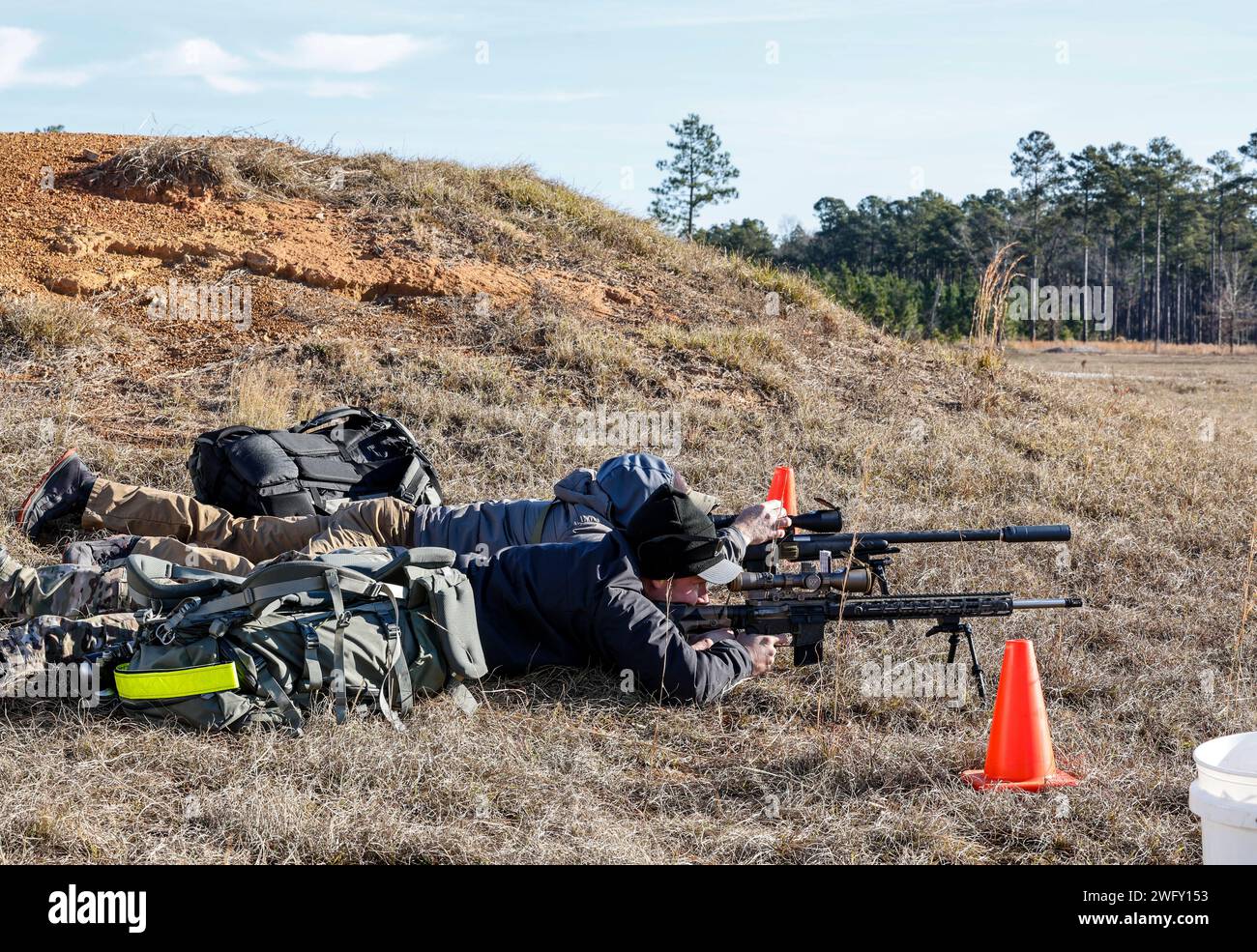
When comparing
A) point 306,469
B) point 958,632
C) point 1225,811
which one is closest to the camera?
point 1225,811

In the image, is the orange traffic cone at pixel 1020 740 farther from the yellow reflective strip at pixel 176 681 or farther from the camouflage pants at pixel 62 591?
the camouflage pants at pixel 62 591

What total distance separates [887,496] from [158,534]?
4639 mm

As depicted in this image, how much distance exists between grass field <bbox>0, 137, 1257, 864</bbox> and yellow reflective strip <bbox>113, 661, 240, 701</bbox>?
0.51 ft

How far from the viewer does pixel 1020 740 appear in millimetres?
3750

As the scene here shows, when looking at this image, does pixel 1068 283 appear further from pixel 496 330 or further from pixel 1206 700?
pixel 1206 700

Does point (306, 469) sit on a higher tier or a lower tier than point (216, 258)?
lower

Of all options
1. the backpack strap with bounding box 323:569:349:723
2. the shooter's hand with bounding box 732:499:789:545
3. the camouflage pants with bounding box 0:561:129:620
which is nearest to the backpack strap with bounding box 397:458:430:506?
the camouflage pants with bounding box 0:561:129:620

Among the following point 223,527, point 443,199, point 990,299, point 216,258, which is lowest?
point 223,527

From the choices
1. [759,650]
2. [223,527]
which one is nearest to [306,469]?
[223,527]

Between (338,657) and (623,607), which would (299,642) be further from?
(623,607)

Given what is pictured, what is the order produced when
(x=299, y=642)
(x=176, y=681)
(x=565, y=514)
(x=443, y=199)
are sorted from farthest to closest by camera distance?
1. (x=443, y=199)
2. (x=565, y=514)
3. (x=299, y=642)
4. (x=176, y=681)

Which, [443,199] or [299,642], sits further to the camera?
[443,199]

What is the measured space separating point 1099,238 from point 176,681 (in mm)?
64928

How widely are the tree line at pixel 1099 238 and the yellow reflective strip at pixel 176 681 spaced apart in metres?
48.7
